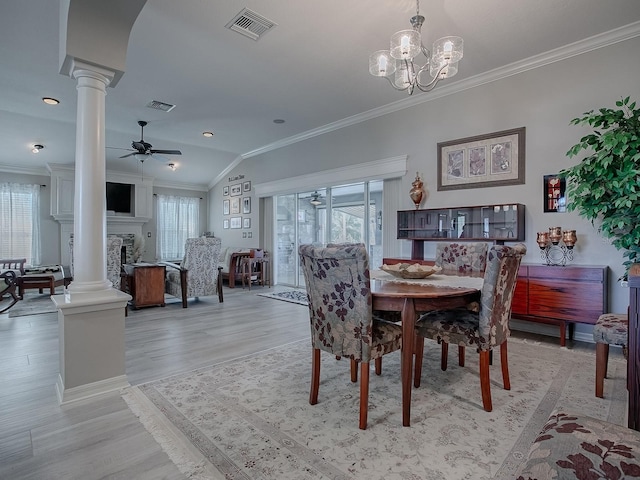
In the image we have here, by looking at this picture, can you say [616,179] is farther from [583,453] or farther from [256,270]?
[256,270]

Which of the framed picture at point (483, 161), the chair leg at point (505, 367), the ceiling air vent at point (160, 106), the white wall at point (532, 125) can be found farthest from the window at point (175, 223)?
the chair leg at point (505, 367)

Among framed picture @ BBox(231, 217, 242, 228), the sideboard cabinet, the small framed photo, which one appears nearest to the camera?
the sideboard cabinet

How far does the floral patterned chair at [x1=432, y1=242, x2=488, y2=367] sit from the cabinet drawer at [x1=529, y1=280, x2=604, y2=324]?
69 centimetres

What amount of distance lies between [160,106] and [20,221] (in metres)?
4.84

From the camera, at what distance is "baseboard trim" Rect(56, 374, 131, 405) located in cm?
219

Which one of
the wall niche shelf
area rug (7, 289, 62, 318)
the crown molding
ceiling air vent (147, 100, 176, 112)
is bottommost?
area rug (7, 289, 62, 318)

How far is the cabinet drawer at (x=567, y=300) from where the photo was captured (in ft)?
10.2

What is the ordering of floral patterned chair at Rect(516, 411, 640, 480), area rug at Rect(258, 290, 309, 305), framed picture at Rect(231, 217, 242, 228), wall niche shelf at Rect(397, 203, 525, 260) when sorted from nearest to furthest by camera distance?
floral patterned chair at Rect(516, 411, 640, 480) < wall niche shelf at Rect(397, 203, 525, 260) < area rug at Rect(258, 290, 309, 305) < framed picture at Rect(231, 217, 242, 228)

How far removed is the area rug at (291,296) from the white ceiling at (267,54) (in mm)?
3101

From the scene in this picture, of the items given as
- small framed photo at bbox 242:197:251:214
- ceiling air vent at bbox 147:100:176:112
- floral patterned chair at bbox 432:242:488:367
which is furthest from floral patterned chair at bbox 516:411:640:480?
small framed photo at bbox 242:197:251:214

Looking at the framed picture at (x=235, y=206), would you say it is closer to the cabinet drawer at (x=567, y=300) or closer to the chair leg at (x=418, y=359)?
the cabinet drawer at (x=567, y=300)

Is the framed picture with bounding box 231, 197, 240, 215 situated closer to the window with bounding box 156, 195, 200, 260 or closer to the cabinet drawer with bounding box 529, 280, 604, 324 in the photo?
the window with bounding box 156, 195, 200, 260

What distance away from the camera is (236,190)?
28.8 ft

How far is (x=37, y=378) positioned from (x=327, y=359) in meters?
2.27
